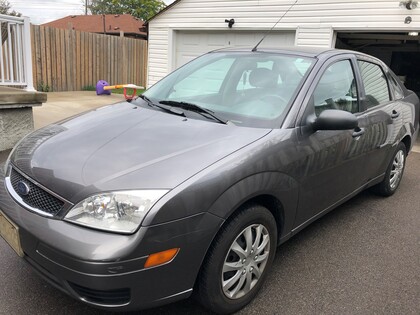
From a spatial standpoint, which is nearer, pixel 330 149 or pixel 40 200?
pixel 40 200

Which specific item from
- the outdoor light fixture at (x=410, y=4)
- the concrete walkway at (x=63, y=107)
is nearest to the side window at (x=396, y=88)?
the concrete walkway at (x=63, y=107)

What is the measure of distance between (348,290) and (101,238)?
1.83 metres

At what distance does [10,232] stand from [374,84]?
3469mm

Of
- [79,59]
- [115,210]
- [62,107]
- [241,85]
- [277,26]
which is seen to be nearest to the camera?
[115,210]

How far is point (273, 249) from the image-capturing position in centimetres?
262

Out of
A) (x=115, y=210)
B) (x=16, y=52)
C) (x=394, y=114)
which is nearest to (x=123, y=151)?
(x=115, y=210)

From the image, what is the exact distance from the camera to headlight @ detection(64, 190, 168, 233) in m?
1.87

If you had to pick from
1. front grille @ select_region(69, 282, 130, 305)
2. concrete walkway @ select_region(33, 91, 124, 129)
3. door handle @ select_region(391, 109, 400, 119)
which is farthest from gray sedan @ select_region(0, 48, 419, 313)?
concrete walkway @ select_region(33, 91, 124, 129)

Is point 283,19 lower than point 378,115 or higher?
higher

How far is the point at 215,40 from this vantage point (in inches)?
438

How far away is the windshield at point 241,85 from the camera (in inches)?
109

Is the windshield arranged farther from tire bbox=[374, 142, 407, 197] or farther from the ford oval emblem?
tire bbox=[374, 142, 407, 197]

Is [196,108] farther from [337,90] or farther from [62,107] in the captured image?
[62,107]

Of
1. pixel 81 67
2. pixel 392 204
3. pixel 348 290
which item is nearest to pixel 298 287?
pixel 348 290
